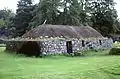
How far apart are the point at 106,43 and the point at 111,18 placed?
1997 cm

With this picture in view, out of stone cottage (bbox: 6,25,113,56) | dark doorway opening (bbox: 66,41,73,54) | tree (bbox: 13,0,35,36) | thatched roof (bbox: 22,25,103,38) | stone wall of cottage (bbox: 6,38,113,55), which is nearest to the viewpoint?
stone wall of cottage (bbox: 6,38,113,55)

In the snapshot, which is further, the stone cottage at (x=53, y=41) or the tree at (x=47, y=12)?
the tree at (x=47, y=12)

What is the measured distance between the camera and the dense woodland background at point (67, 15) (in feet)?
161

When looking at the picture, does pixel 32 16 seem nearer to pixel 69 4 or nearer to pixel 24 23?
pixel 24 23

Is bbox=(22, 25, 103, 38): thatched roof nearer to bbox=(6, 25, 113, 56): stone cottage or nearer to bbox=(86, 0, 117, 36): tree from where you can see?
bbox=(6, 25, 113, 56): stone cottage

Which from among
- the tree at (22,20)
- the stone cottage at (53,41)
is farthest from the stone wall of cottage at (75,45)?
the tree at (22,20)

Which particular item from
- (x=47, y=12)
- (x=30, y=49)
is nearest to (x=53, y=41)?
(x=30, y=49)

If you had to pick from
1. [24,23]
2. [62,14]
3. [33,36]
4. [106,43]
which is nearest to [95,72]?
[33,36]

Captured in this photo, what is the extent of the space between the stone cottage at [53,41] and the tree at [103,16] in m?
21.5

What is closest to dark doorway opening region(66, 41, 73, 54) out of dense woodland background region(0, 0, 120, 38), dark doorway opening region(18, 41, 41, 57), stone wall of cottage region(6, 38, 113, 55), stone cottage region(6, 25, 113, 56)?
stone cottage region(6, 25, 113, 56)

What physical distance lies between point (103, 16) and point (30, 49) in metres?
31.9

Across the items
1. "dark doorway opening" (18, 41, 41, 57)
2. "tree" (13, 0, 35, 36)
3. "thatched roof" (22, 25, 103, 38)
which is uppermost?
"tree" (13, 0, 35, 36)

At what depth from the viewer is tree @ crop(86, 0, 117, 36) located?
55719 millimetres

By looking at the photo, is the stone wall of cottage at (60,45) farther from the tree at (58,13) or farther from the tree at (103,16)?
the tree at (103,16)
